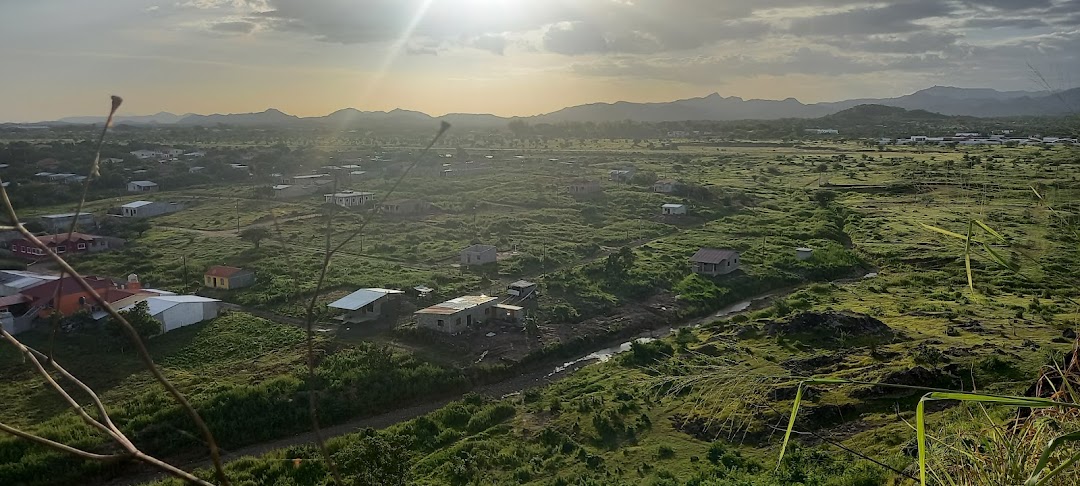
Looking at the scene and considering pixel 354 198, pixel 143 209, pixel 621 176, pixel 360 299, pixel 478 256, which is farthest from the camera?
pixel 621 176

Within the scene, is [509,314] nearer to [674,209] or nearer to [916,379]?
[916,379]

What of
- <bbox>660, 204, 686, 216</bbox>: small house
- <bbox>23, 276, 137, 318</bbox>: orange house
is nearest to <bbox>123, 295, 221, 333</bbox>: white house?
<bbox>23, 276, 137, 318</bbox>: orange house

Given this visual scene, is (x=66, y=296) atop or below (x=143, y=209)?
below

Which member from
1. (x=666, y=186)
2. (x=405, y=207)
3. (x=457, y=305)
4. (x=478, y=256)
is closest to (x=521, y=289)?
(x=457, y=305)

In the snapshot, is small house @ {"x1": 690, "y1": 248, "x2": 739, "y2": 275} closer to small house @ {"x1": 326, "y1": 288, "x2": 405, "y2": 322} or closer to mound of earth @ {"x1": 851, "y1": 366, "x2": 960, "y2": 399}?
small house @ {"x1": 326, "y1": 288, "x2": 405, "y2": 322}

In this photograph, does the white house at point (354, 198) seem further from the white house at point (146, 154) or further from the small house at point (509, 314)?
the white house at point (146, 154)

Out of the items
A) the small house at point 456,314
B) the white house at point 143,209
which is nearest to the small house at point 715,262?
the small house at point 456,314

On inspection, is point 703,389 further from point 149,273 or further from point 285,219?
point 285,219
